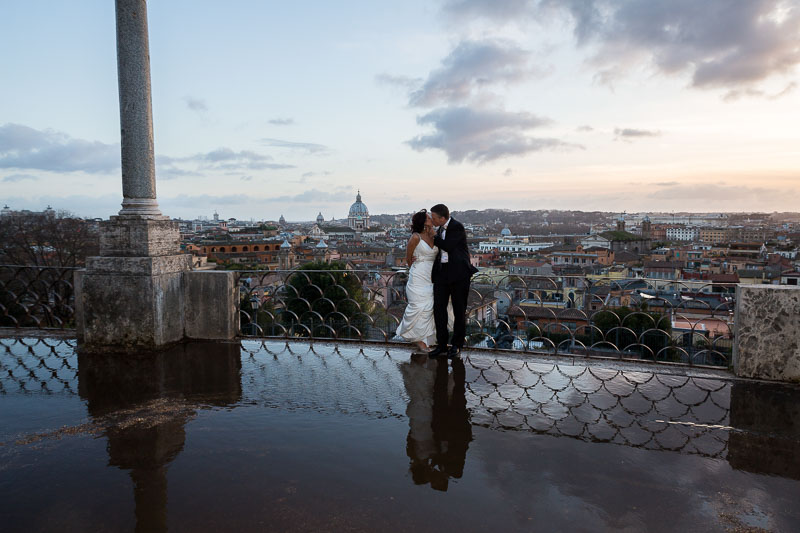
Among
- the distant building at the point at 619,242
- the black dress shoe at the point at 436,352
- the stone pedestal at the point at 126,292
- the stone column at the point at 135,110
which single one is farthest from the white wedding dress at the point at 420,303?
the distant building at the point at 619,242

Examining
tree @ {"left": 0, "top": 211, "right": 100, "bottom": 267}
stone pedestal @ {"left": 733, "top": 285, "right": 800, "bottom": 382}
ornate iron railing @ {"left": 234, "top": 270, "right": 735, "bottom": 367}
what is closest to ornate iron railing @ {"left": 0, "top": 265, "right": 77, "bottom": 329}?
ornate iron railing @ {"left": 234, "top": 270, "right": 735, "bottom": 367}

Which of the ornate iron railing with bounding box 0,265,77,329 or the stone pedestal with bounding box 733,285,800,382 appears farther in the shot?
the ornate iron railing with bounding box 0,265,77,329

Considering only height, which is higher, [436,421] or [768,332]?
[768,332]

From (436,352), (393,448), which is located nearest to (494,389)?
(436,352)

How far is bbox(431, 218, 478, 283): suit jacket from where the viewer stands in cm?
498

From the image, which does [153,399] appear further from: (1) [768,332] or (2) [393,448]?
(1) [768,332]

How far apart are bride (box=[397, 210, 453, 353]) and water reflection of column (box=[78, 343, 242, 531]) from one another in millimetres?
1740

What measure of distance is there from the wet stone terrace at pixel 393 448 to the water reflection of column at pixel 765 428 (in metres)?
0.02

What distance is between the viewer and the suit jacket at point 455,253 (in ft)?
16.3

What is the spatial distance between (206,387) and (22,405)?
49.0 inches

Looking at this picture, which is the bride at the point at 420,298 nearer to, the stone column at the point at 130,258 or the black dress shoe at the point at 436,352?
the black dress shoe at the point at 436,352

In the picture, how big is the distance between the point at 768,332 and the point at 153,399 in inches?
198

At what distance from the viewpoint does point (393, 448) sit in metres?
2.99

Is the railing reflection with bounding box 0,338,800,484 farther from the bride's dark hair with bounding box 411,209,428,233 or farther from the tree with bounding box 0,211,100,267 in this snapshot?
the tree with bounding box 0,211,100,267
